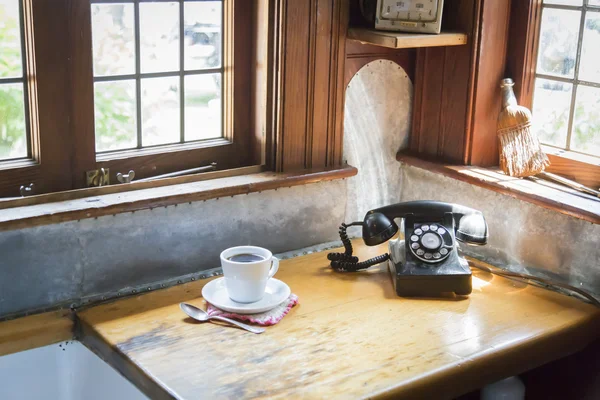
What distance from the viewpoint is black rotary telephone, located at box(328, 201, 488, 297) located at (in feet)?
6.84

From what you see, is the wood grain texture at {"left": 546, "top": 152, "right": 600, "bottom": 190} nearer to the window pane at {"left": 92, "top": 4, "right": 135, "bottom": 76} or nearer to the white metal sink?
the window pane at {"left": 92, "top": 4, "right": 135, "bottom": 76}

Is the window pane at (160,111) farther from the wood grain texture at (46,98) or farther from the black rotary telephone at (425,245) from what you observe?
A: the black rotary telephone at (425,245)

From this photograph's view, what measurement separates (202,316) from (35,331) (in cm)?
39

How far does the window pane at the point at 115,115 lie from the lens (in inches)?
83.4

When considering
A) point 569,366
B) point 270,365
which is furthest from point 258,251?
point 569,366

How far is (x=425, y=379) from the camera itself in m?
1.69

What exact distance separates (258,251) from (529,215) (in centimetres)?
79

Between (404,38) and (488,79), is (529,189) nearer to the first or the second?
(488,79)

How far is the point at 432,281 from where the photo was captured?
208cm

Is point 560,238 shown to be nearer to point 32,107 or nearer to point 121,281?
point 121,281

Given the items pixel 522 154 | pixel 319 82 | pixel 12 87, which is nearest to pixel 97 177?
pixel 12 87

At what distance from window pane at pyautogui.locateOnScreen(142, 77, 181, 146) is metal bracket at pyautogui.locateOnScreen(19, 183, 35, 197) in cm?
33

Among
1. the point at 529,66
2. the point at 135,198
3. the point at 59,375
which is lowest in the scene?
the point at 59,375

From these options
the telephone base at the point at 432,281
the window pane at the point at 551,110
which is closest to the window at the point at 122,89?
the telephone base at the point at 432,281
